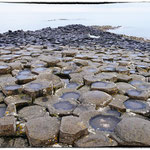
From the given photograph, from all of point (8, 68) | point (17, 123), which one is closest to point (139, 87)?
point (17, 123)

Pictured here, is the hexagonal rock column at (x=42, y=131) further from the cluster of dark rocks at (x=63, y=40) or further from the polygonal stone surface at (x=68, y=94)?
the cluster of dark rocks at (x=63, y=40)

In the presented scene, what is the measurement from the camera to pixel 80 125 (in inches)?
67.9

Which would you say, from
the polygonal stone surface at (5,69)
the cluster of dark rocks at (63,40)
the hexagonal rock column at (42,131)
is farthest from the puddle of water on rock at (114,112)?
the cluster of dark rocks at (63,40)

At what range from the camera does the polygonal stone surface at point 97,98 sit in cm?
231

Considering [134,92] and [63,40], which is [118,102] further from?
[63,40]

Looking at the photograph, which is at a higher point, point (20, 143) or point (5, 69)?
point (5, 69)

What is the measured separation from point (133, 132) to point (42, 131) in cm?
86

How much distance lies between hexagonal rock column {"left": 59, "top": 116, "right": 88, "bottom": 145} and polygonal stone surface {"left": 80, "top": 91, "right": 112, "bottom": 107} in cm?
62

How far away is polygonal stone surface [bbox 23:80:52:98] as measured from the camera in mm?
2463

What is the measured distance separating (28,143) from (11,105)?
674 millimetres

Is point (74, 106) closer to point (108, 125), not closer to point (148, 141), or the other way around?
point (108, 125)

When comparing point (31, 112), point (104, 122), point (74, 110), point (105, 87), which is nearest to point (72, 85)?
point (105, 87)

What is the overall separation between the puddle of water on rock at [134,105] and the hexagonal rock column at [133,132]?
0.45 m

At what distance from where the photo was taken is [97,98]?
7.84 ft
